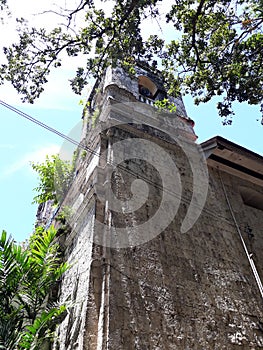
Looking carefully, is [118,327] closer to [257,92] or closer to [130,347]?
[130,347]

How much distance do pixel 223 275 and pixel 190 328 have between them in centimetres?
142

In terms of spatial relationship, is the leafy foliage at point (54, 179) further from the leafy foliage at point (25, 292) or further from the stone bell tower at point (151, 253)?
the leafy foliage at point (25, 292)

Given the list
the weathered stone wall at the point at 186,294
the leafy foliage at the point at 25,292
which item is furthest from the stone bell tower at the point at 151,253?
the leafy foliage at the point at 25,292

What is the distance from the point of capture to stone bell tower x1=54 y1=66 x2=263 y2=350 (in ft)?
13.4

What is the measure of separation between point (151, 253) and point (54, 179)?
14.4 ft

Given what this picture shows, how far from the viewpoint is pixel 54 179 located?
8.48 meters

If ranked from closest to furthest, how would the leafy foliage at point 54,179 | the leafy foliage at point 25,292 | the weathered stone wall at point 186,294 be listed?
the leafy foliage at point 25,292 < the weathered stone wall at point 186,294 < the leafy foliage at point 54,179

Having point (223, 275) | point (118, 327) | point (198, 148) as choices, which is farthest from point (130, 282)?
point (198, 148)

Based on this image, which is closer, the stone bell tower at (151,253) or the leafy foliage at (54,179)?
the stone bell tower at (151,253)

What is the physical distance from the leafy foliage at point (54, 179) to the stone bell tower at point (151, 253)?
36.0 inches

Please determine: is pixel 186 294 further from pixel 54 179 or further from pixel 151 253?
pixel 54 179

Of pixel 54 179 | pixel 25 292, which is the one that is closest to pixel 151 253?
pixel 25 292

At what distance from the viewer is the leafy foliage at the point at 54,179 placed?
8348 millimetres

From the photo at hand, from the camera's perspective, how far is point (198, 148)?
8438 millimetres
